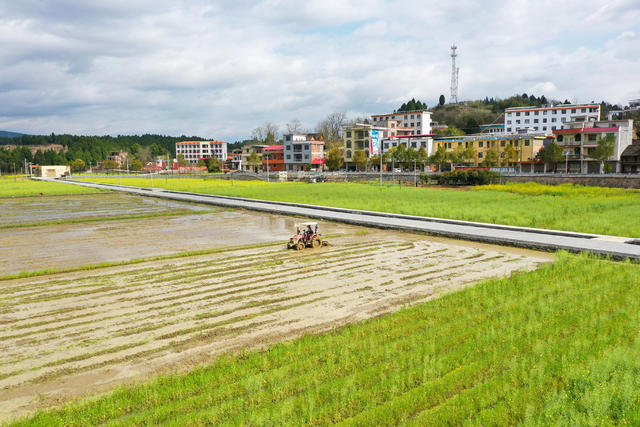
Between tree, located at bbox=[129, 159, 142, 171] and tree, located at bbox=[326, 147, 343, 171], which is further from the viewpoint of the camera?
tree, located at bbox=[129, 159, 142, 171]

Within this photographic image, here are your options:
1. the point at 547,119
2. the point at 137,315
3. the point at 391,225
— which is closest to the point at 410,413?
the point at 137,315

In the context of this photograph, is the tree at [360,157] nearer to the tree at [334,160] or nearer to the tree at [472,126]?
the tree at [334,160]

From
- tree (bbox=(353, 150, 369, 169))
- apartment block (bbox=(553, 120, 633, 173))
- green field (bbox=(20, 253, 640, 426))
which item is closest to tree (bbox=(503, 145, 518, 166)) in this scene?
apartment block (bbox=(553, 120, 633, 173))

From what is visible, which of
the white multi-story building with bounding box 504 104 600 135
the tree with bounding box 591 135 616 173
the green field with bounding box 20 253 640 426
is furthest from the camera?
the white multi-story building with bounding box 504 104 600 135

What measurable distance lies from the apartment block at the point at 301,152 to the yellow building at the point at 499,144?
2870 centimetres

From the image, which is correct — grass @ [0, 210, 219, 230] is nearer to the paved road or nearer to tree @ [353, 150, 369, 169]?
the paved road

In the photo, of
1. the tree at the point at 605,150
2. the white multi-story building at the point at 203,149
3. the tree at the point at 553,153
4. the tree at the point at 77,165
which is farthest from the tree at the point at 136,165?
the tree at the point at 605,150

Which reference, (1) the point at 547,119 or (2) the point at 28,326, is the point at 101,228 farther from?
(1) the point at 547,119

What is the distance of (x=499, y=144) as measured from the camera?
7738cm

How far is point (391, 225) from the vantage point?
21.5 meters

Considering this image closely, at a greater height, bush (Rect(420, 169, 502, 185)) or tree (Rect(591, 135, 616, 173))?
tree (Rect(591, 135, 616, 173))

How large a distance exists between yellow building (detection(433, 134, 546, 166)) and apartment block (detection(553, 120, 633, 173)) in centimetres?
443

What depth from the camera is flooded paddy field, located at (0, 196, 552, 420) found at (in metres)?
7.01

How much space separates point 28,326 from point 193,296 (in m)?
3.37
